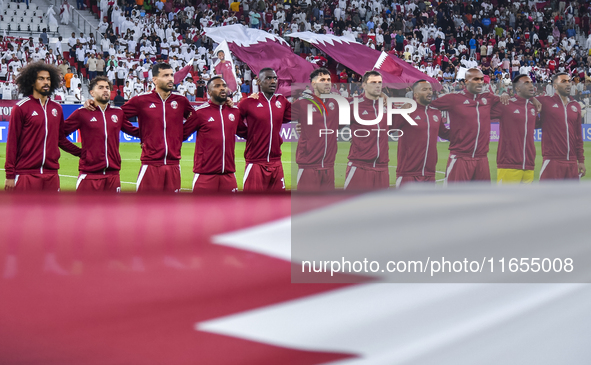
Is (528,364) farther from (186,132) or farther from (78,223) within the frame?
(186,132)

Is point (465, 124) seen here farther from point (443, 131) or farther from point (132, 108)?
point (132, 108)

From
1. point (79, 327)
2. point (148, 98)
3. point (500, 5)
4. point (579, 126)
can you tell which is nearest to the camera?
point (79, 327)

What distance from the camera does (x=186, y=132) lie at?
587cm

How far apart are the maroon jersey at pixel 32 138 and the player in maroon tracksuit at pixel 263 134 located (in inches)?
69.3

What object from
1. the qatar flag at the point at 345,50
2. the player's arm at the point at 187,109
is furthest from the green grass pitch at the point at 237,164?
the qatar flag at the point at 345,50

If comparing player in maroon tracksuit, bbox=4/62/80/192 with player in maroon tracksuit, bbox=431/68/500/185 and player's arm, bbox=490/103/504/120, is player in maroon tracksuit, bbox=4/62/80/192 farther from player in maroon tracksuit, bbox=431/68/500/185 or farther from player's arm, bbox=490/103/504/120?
player's arm, bbox=490/103/504/120

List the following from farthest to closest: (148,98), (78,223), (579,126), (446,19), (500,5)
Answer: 1. (500,5)
2. (446,19)
3. (148,98)
4. (579,126)
5. (78,223)

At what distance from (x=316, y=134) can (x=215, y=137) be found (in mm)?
3339

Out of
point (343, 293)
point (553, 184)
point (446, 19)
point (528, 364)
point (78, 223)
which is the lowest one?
point (528, 364)

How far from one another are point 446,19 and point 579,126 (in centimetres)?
3105

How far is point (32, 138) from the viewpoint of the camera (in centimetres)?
527

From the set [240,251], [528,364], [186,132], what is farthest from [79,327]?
[186,132]

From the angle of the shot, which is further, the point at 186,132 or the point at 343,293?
the point at 186,132

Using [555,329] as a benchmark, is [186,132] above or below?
above
